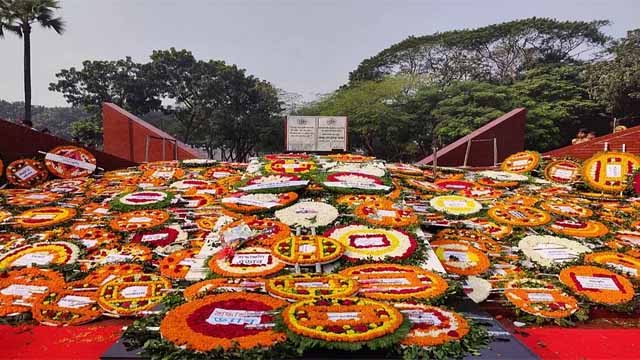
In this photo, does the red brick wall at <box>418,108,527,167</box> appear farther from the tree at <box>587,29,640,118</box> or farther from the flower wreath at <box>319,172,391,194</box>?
the tree at <box>587,29,640,118</box>

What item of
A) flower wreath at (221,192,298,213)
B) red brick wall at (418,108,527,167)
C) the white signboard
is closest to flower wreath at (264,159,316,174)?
flower wreath at (221,192,298,213)

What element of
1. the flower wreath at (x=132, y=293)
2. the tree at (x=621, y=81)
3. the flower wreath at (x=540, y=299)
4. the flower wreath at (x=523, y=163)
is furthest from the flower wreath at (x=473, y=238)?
the tree at (x=621, y=81)

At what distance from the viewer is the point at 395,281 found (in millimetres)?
2285

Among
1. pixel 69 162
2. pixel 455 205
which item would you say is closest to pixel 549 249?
pixel 455 205

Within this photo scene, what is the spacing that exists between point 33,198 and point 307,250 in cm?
290

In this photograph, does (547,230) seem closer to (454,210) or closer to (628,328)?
(454,210)

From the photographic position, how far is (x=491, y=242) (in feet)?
10.1

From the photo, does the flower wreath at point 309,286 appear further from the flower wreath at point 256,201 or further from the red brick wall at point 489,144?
the red brick wall at point 489,144

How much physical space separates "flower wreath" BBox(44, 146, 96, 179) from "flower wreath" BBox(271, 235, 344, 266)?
12.0 feet

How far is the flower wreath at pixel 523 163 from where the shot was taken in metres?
5.41

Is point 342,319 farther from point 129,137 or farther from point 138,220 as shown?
point 129,137

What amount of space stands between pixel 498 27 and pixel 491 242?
65.5 feet

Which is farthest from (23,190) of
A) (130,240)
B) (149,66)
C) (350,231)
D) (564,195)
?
(149,66)

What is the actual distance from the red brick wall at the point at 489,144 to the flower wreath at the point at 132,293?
7295 millimetres
